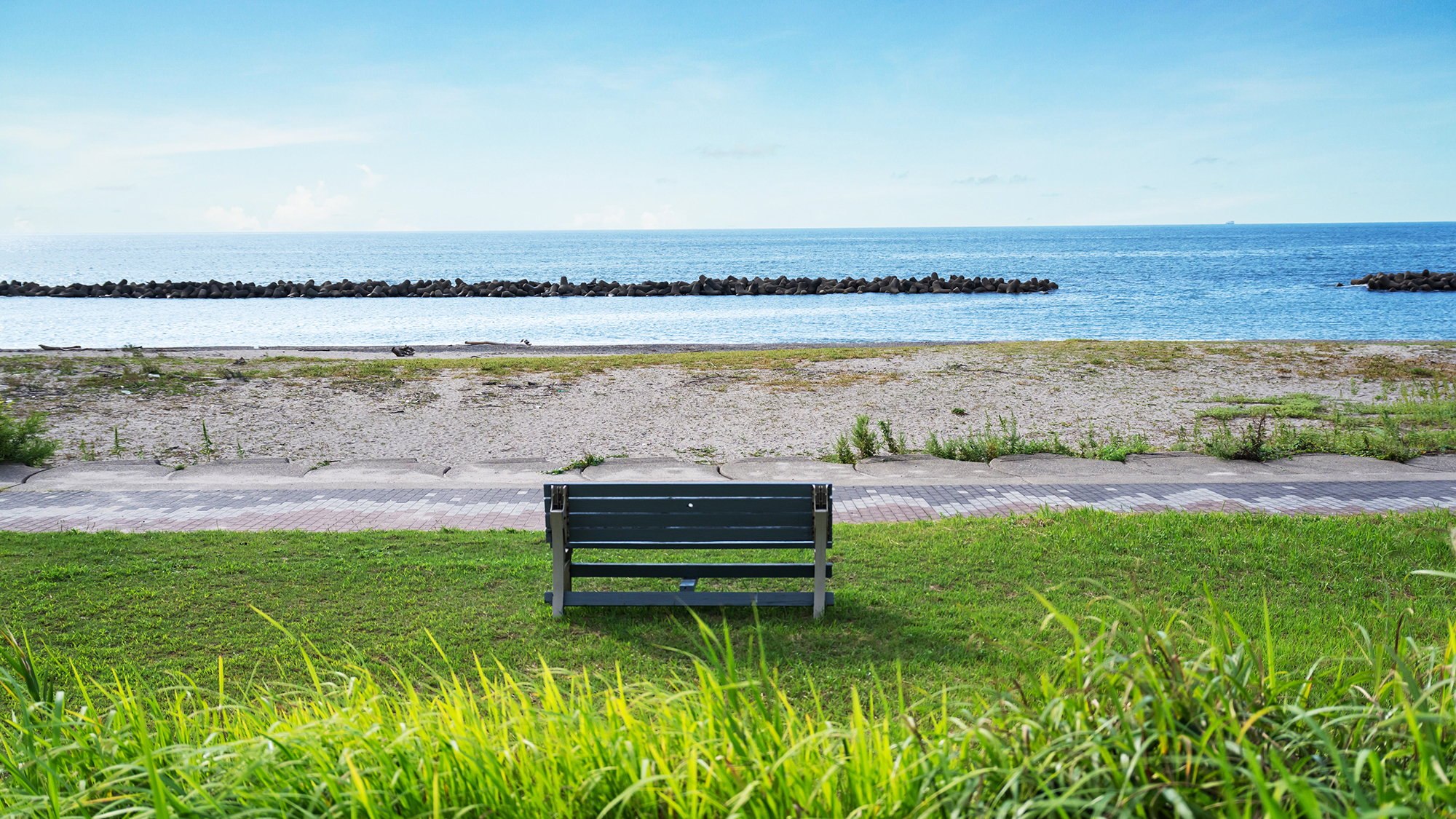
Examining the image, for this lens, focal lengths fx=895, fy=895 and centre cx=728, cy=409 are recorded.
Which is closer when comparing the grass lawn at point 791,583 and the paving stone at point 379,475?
the grass lawn at point 791,583

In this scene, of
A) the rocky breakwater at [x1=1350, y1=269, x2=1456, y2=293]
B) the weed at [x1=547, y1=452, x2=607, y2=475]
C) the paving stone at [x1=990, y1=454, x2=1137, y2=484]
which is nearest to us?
the paving stone at [x1=990, y1=454, x2=1137, y2=484]

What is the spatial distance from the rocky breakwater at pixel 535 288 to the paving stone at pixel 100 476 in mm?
51809

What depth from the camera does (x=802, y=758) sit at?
2.37 m

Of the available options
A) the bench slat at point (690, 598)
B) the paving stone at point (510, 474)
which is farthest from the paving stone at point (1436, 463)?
the paving stone at point (510, 474)

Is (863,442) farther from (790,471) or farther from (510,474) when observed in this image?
(510,474)

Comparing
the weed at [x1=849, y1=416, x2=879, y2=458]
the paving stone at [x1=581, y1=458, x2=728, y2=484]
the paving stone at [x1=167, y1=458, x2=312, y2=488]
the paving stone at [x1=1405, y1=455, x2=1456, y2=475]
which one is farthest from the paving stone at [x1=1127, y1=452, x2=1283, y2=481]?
the paving stone at [x1=167, y1=458, x2=312, y2=488]

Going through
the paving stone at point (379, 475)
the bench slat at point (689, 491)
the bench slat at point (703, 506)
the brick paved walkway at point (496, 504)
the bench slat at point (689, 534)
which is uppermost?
the bench slat at point (689, 491)

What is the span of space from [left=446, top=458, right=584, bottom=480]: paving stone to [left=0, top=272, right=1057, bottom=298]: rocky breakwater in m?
50.9

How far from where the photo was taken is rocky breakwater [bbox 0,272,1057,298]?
60.2m

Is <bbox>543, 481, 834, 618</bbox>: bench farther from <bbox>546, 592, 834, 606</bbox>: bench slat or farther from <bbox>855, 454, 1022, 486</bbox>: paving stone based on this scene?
<bbox>855, 454, 1022, 486</bbox>: paving stone

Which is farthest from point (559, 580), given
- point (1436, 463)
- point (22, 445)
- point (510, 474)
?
point (1436, 463)

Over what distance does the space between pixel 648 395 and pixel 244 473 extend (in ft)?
23.5

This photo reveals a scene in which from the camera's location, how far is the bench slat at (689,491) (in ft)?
16.9

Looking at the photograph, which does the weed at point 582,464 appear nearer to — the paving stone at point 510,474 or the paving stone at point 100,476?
the paving stone at point 510,474
